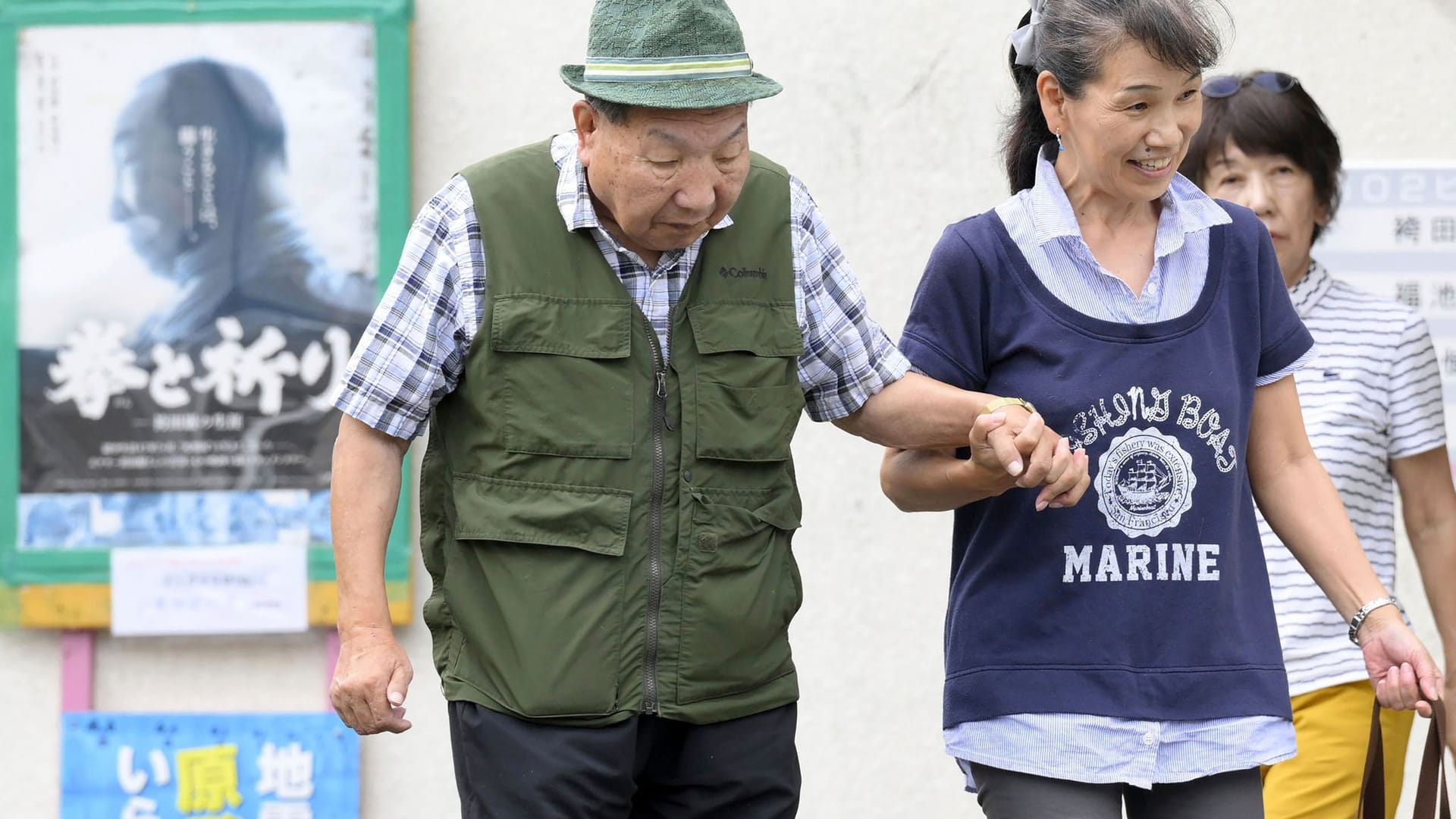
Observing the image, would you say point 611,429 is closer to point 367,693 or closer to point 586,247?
point 586,247

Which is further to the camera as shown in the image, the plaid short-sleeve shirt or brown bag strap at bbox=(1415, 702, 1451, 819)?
brown bag strap at bbox=(1415, 702, 1451, 819)

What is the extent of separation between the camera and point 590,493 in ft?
7.52

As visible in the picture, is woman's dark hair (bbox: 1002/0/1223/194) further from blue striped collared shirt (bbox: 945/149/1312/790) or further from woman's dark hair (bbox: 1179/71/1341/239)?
woman's dark hair (bbox: 1179/71/1341/239)

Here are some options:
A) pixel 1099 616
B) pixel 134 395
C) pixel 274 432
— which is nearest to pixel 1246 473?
pixel 1099 616

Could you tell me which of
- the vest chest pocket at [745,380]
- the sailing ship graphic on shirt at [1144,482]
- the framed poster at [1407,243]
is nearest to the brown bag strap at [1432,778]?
the sailing ship graphic on shirt at [1144,482]

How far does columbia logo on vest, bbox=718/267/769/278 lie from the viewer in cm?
244

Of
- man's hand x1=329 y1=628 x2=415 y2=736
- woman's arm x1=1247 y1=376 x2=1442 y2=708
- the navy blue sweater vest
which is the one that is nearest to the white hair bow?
the navy blue sweater vest

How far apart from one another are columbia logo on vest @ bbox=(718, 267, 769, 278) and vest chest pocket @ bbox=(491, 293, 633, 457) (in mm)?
199

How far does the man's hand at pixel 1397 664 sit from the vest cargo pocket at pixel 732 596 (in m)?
0.91

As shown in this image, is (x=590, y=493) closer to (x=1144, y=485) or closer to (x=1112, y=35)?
(x=1144, y=485)

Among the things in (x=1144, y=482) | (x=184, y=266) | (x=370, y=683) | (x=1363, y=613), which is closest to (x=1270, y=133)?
(x=1363, y=613)

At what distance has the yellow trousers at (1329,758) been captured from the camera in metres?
3.13

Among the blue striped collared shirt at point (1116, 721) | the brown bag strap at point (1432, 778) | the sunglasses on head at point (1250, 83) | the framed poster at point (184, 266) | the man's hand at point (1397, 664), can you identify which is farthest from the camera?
the framed poster at point (184, 266)

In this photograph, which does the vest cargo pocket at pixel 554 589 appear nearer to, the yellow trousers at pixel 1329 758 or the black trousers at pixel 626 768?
the black trousers at pixel 626 768
